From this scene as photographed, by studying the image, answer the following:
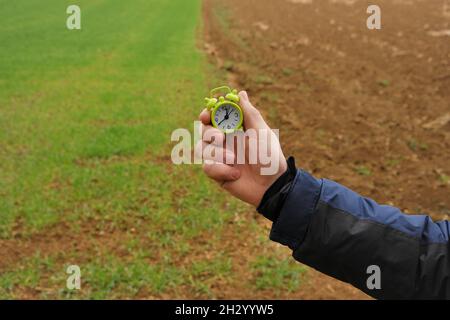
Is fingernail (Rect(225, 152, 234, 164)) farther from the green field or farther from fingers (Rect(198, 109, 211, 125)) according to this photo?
the green field

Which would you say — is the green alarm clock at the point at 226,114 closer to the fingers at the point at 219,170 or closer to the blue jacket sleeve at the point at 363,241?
the fingers at the point at 219,170

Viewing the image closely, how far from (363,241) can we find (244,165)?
0.55 metres

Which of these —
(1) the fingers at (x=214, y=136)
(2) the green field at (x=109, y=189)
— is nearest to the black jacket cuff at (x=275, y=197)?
(1) the fingers at (x=214, y=136)

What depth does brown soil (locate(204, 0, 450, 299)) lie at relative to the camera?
20.9ft

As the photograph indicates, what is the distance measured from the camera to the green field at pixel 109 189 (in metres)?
4.45

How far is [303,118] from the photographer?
8.41 m

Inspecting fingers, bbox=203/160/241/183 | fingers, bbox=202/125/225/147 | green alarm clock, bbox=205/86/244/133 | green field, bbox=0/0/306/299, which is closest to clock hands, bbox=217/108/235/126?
green alarm clock, bbox=205/86/244/133

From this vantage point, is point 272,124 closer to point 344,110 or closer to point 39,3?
point 344,110

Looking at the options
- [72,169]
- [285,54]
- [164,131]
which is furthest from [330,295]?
[285,54]

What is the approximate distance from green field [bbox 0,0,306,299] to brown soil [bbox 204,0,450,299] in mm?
1082

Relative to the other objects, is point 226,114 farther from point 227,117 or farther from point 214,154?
point 214,154

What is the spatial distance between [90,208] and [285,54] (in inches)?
341

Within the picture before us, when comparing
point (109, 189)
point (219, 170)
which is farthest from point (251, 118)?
point (109, 189)

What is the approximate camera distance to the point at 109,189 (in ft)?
19.4
